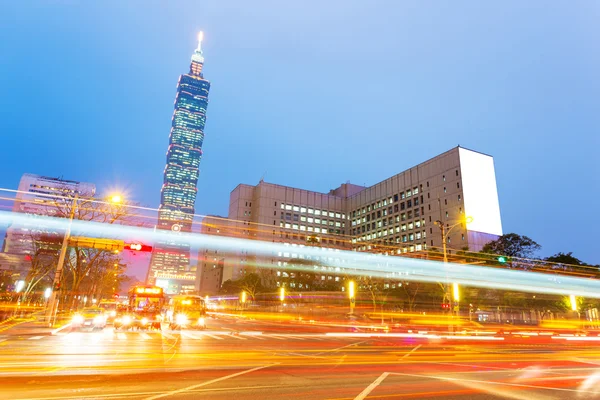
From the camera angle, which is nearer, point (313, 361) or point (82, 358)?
point (82, 358)

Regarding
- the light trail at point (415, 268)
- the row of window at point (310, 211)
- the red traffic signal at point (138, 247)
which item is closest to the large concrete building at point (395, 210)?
the row of window at point (310, 211)

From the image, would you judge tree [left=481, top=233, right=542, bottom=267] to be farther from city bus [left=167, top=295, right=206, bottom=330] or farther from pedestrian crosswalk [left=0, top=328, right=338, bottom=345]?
pedestrian crosswalk [left=0, top=328, right=338, bottom=345]

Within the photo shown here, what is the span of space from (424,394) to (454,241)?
96.2 m

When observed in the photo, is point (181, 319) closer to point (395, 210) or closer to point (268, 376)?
point (268, 376)

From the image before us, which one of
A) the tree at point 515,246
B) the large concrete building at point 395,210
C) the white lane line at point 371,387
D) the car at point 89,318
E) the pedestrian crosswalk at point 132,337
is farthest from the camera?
the large concrete building at point 395,210

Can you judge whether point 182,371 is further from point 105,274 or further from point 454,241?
point 454,241

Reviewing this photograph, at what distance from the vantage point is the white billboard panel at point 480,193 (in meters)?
97.9

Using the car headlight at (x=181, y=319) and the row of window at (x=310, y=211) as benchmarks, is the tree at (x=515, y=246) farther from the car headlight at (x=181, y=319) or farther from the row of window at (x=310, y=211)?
the row of window at (x=310, y=211)

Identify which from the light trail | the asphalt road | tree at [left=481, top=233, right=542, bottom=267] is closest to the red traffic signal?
the light trail

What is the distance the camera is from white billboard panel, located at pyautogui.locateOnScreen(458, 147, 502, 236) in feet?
321

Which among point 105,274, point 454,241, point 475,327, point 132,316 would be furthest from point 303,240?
point 132,316

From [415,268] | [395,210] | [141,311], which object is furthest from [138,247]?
[395,210]

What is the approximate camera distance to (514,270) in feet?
212

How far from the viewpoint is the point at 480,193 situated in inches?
3991
